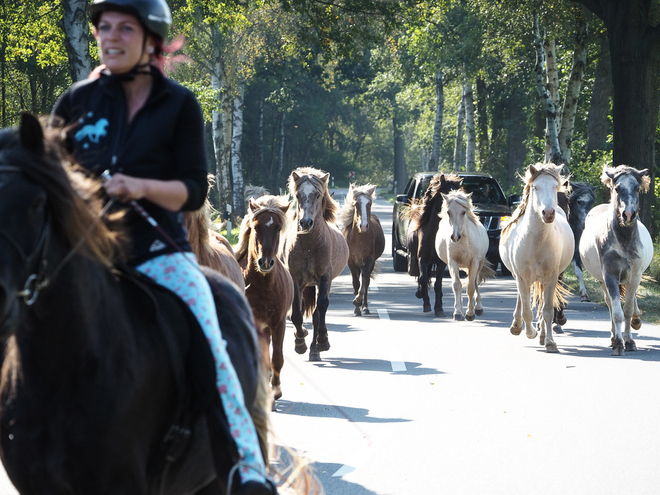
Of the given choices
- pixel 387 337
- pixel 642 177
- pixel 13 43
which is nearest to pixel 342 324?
pixel 387 337

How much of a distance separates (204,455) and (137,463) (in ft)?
1.44

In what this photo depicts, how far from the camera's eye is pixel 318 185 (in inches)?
431

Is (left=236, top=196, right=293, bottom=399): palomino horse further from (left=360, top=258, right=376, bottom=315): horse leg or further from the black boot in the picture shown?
(left=360, top=258, right=376, bottom=315): horse leg

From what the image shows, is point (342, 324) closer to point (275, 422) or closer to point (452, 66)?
point (275, 422)

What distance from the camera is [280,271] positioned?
8789mm

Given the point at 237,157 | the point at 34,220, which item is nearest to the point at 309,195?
the point at 34,220

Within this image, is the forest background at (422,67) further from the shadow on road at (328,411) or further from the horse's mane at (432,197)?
the horse's mane at (432,197)

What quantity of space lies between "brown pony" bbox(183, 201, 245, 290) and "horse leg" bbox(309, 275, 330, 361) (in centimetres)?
295

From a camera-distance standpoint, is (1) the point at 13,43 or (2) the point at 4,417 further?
(1) the point at 13,43

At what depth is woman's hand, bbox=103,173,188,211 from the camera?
2.96 m

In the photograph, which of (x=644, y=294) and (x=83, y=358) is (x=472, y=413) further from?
(x=644, y=294)

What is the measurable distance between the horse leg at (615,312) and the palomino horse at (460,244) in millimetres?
3062

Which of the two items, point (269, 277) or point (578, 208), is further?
point (578, 208)

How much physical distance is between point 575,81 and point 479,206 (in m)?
6.93
